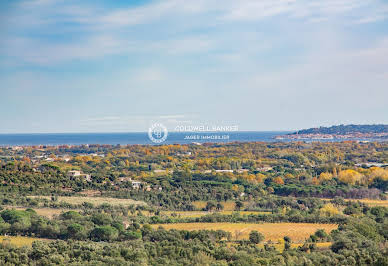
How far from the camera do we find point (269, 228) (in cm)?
3319

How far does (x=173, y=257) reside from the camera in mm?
21422

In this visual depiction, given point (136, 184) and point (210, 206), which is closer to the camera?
point (210, 206)

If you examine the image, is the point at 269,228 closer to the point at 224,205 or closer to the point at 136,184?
the point at 224,205

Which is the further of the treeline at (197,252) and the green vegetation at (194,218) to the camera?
the green vegetation at (194,218)

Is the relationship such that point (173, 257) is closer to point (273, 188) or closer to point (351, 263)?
point (351, 263)

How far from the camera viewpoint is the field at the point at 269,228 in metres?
30.2

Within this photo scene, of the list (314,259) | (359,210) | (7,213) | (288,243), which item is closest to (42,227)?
(7,213)

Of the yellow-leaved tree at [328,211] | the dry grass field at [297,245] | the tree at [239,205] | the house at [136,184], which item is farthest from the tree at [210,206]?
the dry grass field at [297,245]

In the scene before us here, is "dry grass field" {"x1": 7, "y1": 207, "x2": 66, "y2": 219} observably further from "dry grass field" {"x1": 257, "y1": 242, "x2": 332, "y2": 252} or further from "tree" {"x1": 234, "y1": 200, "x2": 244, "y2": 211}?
"dry grass field" {"x1": 257, "y1": 242, "x2": 332, "y2": 252}

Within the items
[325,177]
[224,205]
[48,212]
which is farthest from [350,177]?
[48,212]

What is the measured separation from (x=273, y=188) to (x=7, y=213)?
3211 cm

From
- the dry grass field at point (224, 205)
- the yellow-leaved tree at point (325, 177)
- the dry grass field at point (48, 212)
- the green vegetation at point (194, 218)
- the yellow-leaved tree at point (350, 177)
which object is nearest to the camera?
the green vegetation at point (194, 218)

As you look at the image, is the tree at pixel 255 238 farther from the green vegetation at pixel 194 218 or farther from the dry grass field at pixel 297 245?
the dry grass field at pixel 297 245

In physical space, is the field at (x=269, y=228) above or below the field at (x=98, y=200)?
below
